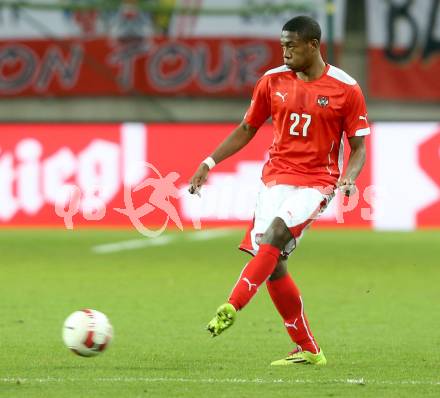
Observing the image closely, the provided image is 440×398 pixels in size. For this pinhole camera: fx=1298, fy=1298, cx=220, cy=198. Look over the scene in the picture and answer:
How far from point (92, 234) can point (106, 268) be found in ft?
15.2

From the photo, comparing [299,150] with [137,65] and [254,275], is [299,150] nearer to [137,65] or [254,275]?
[254,275]

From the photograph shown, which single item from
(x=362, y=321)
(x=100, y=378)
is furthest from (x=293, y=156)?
(x=362, y=321)

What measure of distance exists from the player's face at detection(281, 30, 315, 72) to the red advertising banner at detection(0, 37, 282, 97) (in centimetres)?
1490

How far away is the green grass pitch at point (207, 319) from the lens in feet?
21.3

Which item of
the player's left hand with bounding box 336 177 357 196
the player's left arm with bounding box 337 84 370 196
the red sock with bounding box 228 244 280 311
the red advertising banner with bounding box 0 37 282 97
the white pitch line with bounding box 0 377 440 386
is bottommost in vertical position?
the red advertising banner with bounding box 0 37 282 97

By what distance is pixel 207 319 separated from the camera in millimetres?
9492

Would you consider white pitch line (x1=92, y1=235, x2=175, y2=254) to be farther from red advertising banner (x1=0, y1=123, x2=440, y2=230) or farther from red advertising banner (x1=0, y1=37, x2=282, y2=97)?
red advertising banner (x1=0, y1=37, x2=282, y2=97)

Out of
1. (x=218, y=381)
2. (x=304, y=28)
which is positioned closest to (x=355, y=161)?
(x=304, y=28)

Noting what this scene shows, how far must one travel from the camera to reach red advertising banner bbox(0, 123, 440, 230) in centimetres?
1786

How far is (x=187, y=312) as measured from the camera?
9906 mm

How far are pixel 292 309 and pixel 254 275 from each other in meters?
0.62

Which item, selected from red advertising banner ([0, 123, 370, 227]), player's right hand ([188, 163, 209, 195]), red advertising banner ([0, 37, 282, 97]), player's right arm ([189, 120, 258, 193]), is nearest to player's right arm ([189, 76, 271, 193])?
player's right arm ([189, 120, 258, 193])

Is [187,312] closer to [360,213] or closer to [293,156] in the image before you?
[293,156]

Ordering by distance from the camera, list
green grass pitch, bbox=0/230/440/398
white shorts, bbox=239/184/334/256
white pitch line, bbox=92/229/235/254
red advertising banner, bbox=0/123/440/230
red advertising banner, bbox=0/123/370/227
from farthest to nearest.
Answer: red advertising banner, bbox=0/123/370/227
red advertising banner, bbox=0/123/440/230
white pitch line, bbox=92/229/235/254
white shorts, bbox=239/184/334/256
green grass pitch, bbox=0/230/440/398
